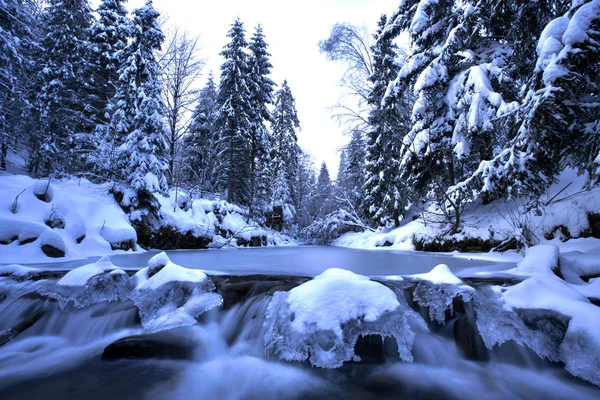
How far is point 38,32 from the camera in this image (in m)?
18.4

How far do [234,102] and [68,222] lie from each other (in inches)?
550

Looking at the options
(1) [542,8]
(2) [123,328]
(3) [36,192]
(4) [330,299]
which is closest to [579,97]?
(1) [542,8]

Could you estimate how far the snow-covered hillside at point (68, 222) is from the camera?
17.9 ft

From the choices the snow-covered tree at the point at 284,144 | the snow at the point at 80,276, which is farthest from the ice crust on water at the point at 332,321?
the snow-covered tree at the point at 284,144

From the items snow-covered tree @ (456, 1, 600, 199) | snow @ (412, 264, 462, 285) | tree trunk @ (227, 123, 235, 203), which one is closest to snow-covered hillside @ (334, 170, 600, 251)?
snow-covered tree @ (456, 1, 600, 199)

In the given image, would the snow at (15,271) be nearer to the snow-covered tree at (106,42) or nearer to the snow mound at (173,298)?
the snow mound at (173,298)

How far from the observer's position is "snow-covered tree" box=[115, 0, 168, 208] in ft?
31.0

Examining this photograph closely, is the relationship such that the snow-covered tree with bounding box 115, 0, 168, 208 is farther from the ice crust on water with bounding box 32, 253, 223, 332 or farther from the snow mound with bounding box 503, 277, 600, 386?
the snow mound with bounding box 503, 277, 600, 386

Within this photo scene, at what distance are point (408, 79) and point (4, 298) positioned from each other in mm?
11911

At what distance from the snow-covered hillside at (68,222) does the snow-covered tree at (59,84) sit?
32.7 feet

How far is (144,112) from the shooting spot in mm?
9898

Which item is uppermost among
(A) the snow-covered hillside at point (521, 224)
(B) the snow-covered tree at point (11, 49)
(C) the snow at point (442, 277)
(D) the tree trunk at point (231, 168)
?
(B) the snow-covered tree at point (11, 49)

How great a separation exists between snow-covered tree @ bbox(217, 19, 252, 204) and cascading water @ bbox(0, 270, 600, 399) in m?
15.4

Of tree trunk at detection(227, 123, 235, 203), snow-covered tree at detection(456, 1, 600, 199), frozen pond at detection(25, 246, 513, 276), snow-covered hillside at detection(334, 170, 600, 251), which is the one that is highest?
tree trunk at detection(227, 123, 235, 203)
